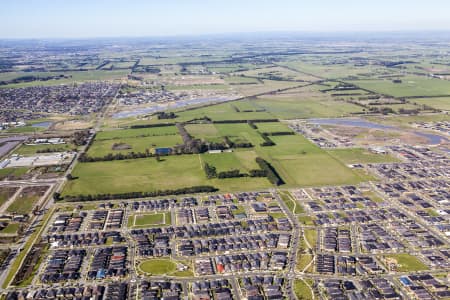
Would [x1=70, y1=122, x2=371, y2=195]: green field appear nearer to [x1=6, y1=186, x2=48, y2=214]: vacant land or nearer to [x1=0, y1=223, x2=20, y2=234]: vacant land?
[x1=6, y1=186, x2=48, y2=214]: vacant land

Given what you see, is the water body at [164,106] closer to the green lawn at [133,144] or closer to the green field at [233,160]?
the green lawn at [133,144]

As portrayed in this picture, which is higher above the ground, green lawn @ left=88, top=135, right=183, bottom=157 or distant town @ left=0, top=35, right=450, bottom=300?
green lawn @ left=88, top=135, right=183, bottom=157

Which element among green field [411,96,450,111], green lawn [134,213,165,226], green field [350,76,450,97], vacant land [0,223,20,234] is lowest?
vacant land [0,223,20,234]

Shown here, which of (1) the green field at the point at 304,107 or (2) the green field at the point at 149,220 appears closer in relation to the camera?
(2) the green field at the point at 149,220

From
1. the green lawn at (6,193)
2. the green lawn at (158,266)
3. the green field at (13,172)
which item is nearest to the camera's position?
the green lawn at (158,266)

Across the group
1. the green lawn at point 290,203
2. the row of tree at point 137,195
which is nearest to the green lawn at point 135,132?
the row of tree at point 137,195

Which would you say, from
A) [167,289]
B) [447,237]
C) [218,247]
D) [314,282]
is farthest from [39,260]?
[447,237]

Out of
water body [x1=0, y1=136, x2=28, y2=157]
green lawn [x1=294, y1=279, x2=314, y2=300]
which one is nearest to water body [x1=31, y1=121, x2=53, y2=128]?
water body [x1=0, y1=136, x2=28, y2=157]
